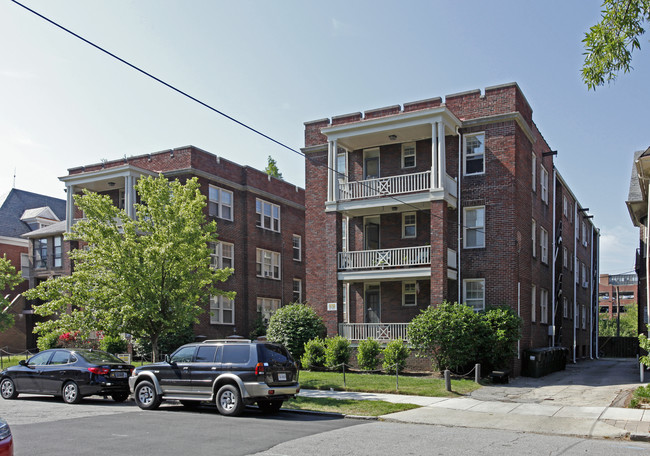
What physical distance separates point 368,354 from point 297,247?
57.2ft

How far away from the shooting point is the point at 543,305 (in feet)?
94.9

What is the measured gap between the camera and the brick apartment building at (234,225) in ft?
102

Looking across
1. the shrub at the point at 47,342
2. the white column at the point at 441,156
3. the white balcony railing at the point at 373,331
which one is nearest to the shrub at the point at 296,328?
the white balcony railing at the point at 373,331

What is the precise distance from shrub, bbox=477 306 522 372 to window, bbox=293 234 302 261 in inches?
739

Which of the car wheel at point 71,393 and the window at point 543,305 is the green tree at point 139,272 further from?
the window at point 543,305

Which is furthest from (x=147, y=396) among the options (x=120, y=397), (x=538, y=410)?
(x=538, y=410)

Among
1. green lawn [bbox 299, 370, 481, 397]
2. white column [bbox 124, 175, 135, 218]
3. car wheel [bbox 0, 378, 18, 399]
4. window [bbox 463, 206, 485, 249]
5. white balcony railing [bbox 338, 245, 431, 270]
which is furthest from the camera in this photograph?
white column [bbox 124, 175, 135, 218]

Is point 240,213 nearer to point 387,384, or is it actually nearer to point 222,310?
point 222,310

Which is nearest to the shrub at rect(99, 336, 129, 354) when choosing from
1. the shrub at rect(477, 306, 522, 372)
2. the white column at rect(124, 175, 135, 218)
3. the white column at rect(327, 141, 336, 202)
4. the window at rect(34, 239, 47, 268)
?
the white column at rect(124, 175, 135, 218)

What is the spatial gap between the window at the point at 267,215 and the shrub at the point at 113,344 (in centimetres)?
1052

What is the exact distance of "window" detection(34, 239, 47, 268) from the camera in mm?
36875

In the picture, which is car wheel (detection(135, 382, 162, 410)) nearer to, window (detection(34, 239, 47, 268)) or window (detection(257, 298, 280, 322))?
window (detection(257, 298, 280, 322))

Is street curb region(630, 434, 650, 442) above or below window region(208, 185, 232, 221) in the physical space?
below

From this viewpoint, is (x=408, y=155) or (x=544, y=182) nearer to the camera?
(x=408, y=155)
